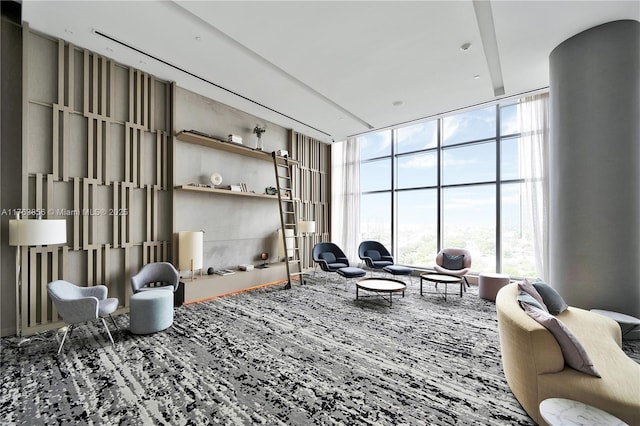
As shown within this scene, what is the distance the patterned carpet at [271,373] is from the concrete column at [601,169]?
2.51 feet

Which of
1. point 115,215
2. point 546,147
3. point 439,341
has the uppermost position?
point 546,147

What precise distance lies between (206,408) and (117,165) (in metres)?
3.80

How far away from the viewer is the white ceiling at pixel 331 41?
9.96 feet

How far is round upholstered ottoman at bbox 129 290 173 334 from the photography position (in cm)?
327

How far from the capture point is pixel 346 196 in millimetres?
8258

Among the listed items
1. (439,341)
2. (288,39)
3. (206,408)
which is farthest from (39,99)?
(439,341)

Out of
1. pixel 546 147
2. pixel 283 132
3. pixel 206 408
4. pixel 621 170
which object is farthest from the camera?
pixel 283 132

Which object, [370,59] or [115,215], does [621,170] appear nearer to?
[370,59]

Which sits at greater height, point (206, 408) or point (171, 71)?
point (171, 71)

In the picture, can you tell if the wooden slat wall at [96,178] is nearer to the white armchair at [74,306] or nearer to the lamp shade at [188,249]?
the lamp shade at [188,249]

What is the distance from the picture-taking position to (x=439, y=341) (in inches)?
125

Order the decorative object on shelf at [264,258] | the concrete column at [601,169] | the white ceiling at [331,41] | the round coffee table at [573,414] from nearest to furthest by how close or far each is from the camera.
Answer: the round coffee table at [573,414], the white ceiling at [331,41], the concrete column at [601,169], the decorative object on shelf at [264,258]

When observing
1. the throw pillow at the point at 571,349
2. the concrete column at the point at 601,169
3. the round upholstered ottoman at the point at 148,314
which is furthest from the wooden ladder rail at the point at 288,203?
the throw pillow at the point at 571,349

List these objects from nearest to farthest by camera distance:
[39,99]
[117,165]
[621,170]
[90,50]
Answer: [621,170] < [39,99] < [90,50] < [117,165]
